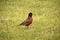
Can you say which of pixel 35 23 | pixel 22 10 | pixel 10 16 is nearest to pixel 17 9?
pixel 22 10

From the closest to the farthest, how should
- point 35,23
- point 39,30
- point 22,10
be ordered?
point 39,30 → point 35,23 → point 22,10

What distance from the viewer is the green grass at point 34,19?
33.2 ft

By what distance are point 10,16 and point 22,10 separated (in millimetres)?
1575

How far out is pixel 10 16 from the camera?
1310cm

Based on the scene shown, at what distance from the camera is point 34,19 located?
12664 millimetres

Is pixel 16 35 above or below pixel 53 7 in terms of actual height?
above

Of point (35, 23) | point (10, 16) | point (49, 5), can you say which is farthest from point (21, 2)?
point (35, 23)

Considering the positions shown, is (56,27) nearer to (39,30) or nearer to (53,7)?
(39,30)

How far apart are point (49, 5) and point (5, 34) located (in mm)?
5889

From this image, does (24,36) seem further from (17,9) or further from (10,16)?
(17,9)

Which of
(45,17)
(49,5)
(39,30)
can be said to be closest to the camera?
(39,30)

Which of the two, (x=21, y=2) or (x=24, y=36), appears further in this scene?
(x=21, y=2)

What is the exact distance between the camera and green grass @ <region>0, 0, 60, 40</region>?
33.2 ft

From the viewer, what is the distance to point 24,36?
9969mm
